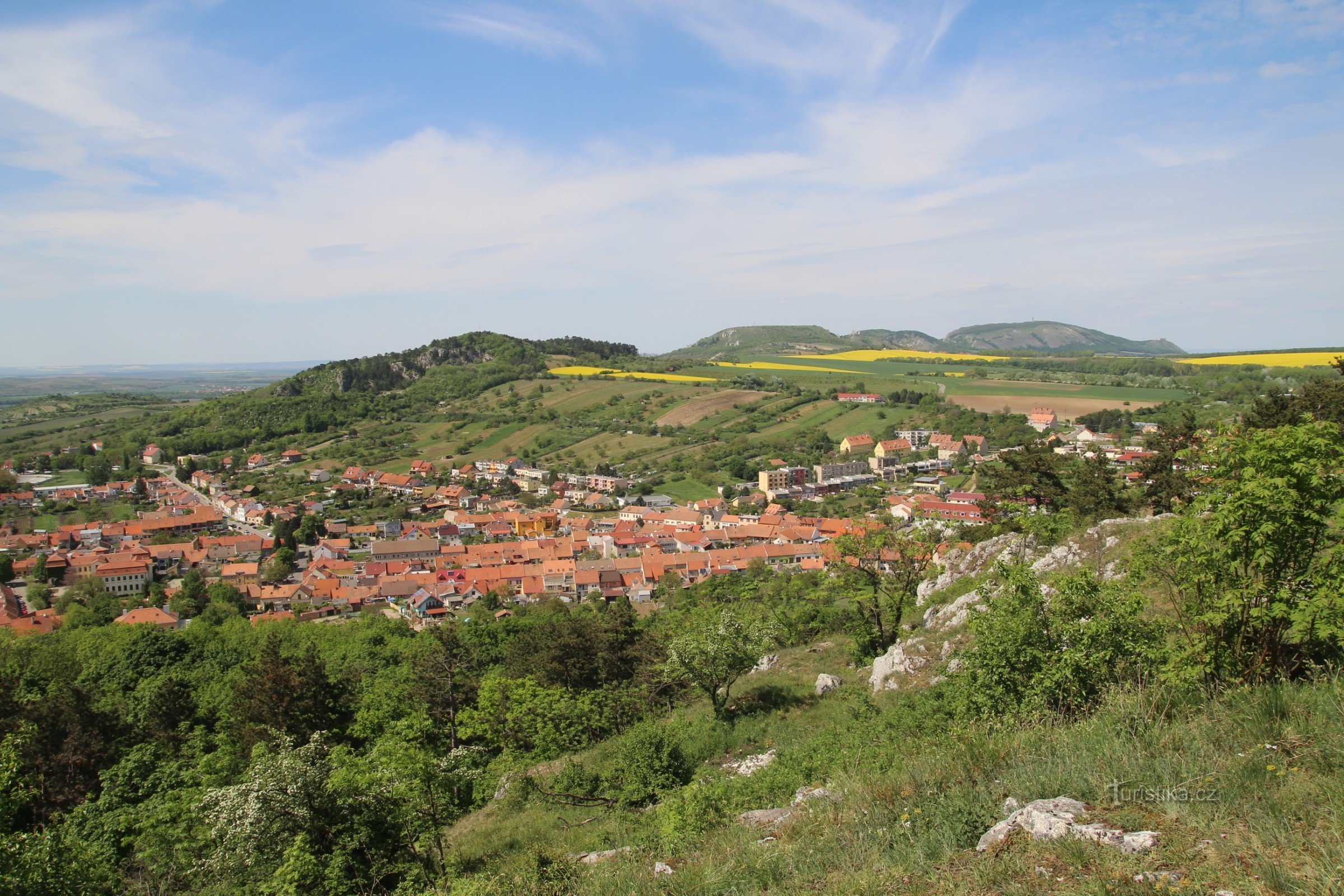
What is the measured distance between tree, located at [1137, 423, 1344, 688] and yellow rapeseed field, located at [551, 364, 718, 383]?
12457 centimetres

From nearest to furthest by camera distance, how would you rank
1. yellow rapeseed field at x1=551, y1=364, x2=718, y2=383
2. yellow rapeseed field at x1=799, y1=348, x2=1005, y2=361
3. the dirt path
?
the dirt path
yellow rapeseed field at x1=551, y1=364, x2=718, y2=383
yellow rapeseed field at x1=799, y1=348, x2=1005, y2=361

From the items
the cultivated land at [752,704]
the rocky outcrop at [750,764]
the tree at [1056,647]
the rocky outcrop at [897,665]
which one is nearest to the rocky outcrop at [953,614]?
the cultivated land at [752,704]

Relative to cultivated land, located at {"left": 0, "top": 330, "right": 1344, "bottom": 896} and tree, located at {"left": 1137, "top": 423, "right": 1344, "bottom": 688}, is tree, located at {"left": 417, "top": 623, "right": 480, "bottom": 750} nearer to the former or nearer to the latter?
cultivated land, located at {"left": 0, "top": 330, "right": 1344, "bottom": 896}

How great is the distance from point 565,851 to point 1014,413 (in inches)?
3654

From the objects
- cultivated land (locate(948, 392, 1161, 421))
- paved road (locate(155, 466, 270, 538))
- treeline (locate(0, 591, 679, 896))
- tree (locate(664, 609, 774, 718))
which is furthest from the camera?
cultivated land (locate(948, 392, 1161, 421))

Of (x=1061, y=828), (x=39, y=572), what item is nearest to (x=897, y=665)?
(x=1061, y=828)

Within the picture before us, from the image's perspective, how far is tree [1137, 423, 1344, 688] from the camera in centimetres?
557

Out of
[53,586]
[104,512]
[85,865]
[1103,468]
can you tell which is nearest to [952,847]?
[85,865]

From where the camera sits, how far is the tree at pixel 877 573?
16344mm

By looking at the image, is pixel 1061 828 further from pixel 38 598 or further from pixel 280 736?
pixel 38 598

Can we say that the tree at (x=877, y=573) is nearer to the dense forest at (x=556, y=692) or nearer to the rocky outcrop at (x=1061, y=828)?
the dense forest at (x=556, y=692)

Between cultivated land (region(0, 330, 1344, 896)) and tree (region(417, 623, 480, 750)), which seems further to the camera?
tree (region(417, 623, 480, 750))

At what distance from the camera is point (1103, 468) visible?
2302 centimetres

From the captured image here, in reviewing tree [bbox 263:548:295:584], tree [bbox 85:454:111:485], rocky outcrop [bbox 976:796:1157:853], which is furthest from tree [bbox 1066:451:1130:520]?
tree [bbox 85:454:111:485]
